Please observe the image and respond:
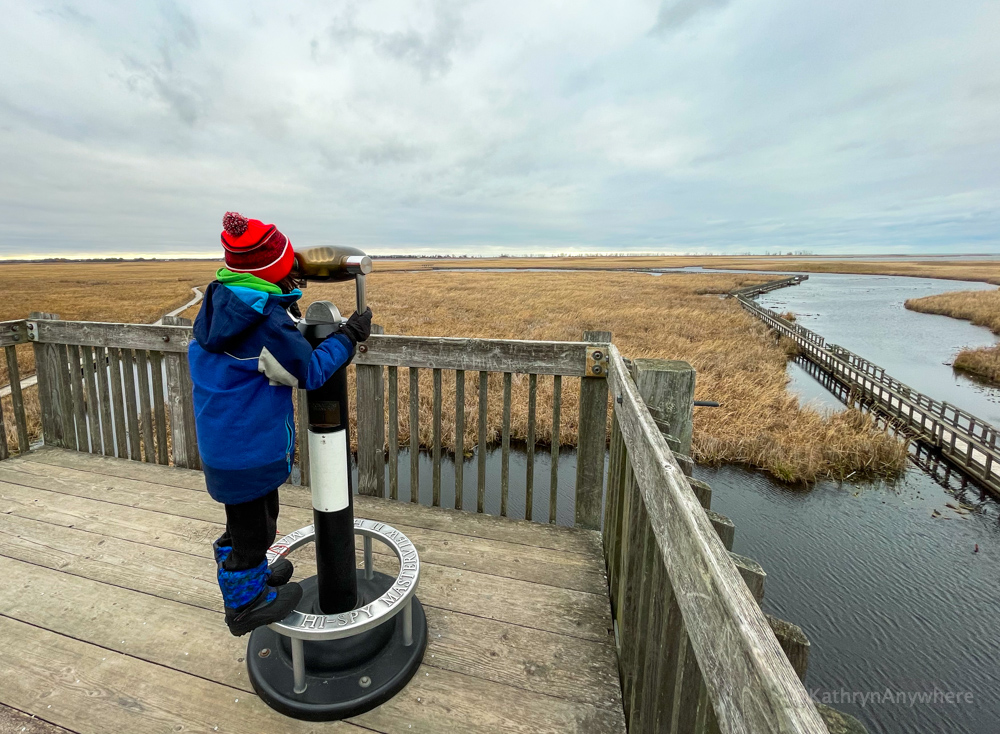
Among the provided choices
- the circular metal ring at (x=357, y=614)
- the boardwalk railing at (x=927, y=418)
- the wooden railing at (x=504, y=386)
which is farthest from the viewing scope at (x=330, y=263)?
the boardwalk railing at (x=927, y=418)

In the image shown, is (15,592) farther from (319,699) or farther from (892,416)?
(892,416)

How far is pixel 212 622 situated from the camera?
2.31 m

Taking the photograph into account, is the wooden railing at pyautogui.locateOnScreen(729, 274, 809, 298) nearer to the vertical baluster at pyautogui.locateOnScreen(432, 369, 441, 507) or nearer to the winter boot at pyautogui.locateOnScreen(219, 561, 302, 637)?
the vertical baluster at pyautogui.locateOnScreen(432, 369, 441, 507)

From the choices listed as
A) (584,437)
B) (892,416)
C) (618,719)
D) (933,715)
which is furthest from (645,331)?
(618,719)

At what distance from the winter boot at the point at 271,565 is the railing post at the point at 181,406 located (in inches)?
82.6

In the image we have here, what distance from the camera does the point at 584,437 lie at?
307 centimetres

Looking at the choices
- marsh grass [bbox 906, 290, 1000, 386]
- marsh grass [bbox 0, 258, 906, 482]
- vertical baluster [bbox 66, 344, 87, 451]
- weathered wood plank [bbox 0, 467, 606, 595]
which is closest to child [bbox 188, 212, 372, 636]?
weathered wood plank [bbox 0, 467, 606, 595]

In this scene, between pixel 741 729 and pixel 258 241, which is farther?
pixel 258 241

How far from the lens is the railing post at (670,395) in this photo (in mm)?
2543

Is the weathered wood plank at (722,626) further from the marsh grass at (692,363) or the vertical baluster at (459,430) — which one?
the marsh grass at (692,363)

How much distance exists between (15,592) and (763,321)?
29760 mm

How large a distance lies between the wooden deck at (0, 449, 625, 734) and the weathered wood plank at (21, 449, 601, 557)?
1 cm

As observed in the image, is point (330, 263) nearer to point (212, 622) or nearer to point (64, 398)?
point (212, 622)

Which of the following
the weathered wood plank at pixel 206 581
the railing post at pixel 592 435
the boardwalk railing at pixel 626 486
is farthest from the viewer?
the railing post at pixel 592 435
